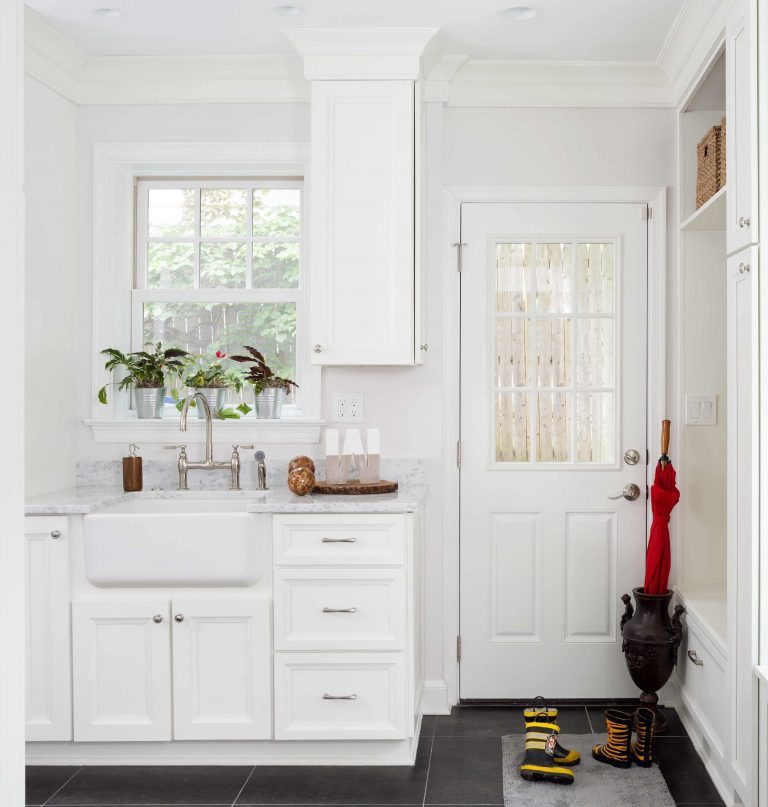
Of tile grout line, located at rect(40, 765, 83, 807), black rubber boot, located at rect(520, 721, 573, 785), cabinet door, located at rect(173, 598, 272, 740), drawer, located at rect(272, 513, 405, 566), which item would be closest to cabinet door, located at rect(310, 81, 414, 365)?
drawer, located at rect(272, 513, 405, 566)

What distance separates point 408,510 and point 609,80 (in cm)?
191

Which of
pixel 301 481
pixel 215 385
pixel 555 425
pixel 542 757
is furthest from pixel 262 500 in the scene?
pixel 542 757

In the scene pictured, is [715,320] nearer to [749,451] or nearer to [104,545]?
[749,451]

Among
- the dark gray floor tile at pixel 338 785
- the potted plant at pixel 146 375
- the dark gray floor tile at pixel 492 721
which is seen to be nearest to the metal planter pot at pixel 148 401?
the potted plant at pixel 146 375

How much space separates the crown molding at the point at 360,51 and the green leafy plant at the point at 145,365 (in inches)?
48.2

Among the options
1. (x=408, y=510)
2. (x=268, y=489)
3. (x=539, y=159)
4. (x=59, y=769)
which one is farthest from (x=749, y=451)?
(x=59, y=769)

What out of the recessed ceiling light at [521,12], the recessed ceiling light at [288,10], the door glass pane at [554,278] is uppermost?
the recessed ceiling light at [288,10]

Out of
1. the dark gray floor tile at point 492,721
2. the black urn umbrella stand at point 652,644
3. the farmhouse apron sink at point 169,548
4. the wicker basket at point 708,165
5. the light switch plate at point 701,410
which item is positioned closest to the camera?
the farmhouse apron sink at point 169,548

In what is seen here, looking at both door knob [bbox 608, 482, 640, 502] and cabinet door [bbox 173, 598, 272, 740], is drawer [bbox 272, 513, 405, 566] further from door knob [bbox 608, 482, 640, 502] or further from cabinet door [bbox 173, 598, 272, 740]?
A: door knob [bbox 608, 482, 640, 502]

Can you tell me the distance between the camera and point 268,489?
10.8 ft

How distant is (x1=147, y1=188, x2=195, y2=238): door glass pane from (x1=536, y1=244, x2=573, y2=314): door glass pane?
1477mm

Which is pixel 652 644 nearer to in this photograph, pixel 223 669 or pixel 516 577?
pixel 516 577

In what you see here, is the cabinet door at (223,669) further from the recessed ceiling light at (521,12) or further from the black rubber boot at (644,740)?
the recessed ceiling light at (521,12)

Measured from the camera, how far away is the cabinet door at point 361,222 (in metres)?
3.06
